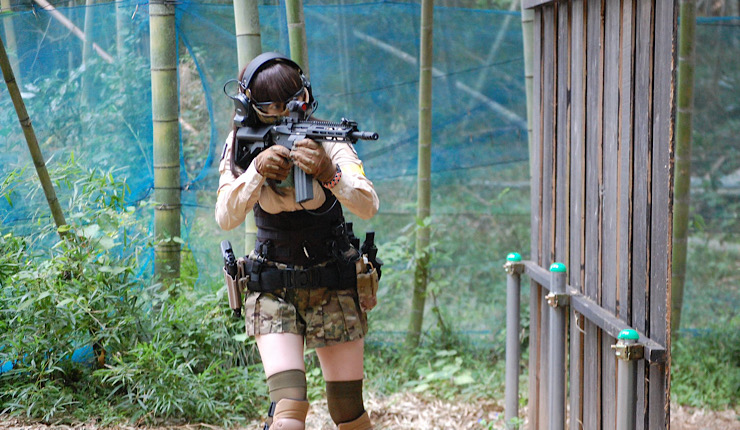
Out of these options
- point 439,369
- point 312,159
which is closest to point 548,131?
point 312,159

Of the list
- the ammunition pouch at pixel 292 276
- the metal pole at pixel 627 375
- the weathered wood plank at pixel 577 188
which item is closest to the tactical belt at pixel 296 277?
the ammunition pouch at pixel 292 276

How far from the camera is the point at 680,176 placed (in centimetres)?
442

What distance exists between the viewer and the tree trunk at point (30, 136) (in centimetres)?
386

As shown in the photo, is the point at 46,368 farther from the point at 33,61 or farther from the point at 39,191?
the point at 33,61

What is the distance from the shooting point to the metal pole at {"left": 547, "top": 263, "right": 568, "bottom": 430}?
2723 mm

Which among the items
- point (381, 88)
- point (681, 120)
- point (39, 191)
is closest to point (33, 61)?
point (39, 191)

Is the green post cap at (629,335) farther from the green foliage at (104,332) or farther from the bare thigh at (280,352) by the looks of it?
the green foliage at (104,332)

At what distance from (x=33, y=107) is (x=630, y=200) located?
3.37 m

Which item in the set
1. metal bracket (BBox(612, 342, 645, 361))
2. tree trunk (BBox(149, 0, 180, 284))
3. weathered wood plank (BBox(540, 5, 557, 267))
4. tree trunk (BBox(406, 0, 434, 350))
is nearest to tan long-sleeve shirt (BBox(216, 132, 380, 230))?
weathered wood plank (BBox(540, 5, 557, 267))

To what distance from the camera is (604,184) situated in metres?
2.49

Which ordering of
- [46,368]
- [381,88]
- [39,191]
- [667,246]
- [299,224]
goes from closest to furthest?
1. [667,246]
2. [299,224]
3. [46,368]
4. [39,191]
5. [381,88]

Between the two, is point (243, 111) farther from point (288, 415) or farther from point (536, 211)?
point (536, 211)

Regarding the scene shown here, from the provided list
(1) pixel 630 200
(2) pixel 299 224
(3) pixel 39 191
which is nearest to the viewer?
(1) pixel 630 200

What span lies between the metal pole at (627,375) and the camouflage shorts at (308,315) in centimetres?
106
